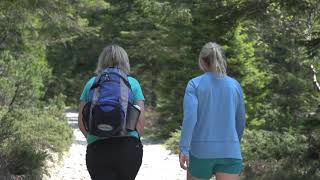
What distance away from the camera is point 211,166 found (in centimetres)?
558

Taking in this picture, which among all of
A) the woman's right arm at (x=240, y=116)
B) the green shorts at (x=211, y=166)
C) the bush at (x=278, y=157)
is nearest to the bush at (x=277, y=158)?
the bush at (x=278, y=157)

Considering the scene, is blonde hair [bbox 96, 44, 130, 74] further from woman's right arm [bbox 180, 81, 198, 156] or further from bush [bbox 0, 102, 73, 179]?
bush [bbox 0, 102, 73, 179]

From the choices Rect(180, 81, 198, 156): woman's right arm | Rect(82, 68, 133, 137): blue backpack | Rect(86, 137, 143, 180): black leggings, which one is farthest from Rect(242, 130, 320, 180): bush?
Rect(82, 68, 133, 137): blue backpack

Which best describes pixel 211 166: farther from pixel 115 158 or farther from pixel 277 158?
pixel 277 158

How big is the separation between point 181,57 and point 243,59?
2.32 m

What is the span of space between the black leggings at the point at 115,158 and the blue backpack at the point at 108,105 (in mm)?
101

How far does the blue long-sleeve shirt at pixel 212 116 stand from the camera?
5.56 meters

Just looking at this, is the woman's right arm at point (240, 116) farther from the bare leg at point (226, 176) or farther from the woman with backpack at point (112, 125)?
the woman with backpack at point (112, 125)

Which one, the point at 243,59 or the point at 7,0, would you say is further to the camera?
the point at 243,59

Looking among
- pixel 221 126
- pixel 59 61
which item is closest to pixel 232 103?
pixel 221 126

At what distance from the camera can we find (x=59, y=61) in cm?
4203

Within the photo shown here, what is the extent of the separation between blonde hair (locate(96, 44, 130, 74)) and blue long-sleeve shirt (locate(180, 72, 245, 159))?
617mm

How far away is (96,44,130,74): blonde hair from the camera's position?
18.2ft

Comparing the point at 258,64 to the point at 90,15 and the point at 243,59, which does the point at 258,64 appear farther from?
the point at 90,15
